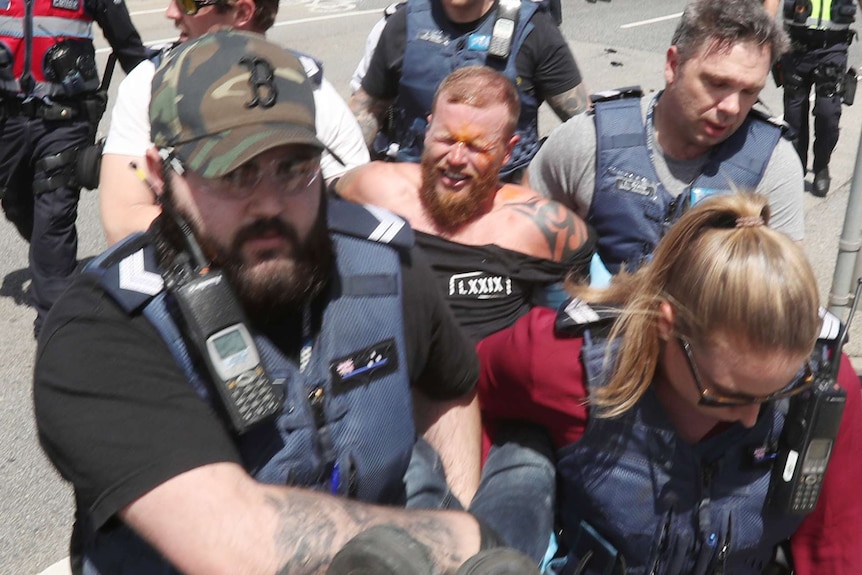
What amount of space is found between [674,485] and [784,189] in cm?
139

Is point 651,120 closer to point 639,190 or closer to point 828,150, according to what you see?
point 639,190

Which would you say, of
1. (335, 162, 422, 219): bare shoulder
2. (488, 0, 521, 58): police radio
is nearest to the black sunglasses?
(335, 162, 422, 219): bare shoulder

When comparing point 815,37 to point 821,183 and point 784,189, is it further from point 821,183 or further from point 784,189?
point 784,189

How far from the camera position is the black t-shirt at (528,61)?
4223 mm

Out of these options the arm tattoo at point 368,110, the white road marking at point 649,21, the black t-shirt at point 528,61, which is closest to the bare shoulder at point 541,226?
the black t-shirt at point 528,61

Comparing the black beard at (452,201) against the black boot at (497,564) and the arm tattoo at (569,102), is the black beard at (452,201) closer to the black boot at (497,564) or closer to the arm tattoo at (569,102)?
the arm tattoo at (569,102)

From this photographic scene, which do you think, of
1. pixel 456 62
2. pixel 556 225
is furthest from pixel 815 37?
pixel 556 225

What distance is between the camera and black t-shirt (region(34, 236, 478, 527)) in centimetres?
155

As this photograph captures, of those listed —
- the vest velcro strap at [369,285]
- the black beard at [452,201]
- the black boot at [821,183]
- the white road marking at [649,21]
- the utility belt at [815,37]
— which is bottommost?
the white road marking at [649,21]

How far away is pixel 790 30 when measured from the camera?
22.5 feet

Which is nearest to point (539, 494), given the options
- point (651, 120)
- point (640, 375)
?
point (640, 375)

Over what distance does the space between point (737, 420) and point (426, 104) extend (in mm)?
2389

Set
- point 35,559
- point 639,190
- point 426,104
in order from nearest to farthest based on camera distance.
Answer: point 639,190 < point 35,559 < point 426,104

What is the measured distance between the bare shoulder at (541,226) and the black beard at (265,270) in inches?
54.7
